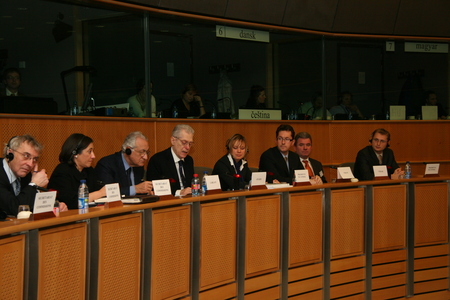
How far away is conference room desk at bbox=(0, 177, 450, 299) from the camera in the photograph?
8.14ft

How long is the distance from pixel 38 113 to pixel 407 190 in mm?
3188

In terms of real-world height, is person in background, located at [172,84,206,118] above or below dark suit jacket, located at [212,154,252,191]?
above

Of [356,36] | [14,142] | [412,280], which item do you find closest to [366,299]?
[412,280]

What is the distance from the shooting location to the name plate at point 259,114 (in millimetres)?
6501

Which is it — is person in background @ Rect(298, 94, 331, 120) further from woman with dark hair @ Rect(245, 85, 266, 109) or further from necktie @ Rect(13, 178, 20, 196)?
necktie @ Rect(13, 178, 20, 196)

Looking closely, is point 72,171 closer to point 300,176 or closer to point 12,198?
point 12,198

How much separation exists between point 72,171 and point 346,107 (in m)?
4.49

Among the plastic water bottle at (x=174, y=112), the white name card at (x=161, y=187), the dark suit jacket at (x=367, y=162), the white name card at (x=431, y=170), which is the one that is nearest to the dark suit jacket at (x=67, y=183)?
the white name card at (x=161, y=187)

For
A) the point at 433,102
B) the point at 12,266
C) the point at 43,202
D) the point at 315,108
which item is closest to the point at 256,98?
the point at 315,108

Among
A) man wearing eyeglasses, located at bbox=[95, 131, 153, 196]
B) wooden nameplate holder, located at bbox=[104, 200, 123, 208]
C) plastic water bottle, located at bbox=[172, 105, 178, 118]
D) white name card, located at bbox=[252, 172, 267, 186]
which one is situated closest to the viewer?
wooden nameplate holder, located at bbox=[104, 200, 123, 208]

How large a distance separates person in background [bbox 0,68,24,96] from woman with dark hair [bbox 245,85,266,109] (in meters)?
2.73

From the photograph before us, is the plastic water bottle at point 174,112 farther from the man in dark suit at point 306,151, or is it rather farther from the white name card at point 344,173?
the white name card at point 344,173

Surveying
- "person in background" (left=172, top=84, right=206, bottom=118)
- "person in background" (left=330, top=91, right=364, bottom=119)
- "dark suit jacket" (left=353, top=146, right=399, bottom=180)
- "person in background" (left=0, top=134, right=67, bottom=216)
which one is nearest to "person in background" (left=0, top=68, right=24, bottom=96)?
"person in background" (left=0, top=134, right=67, bottom=216)

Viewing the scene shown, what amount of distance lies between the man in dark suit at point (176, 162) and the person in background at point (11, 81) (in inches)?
53.9
